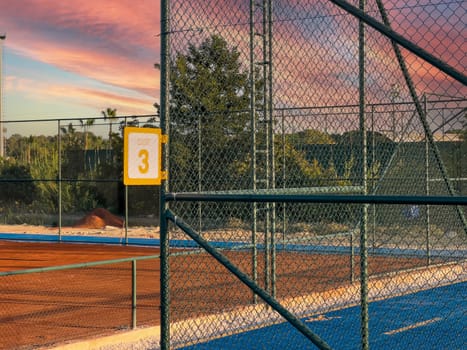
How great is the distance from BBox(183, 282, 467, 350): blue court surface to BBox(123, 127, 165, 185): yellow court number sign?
3.28 m

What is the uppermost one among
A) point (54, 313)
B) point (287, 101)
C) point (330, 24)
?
point (330, 24)

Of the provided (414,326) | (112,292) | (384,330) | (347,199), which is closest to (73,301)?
(112,292)

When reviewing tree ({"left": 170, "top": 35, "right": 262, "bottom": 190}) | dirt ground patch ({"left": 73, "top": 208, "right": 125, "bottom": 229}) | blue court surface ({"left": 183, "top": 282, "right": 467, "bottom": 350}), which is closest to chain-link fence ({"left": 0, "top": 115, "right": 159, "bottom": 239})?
dirt ground patch ({"left": 73, "top": 208, "right": 125, "bottom": 229})

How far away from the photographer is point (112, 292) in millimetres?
13141

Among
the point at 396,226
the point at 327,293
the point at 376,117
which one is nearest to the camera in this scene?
the point at 327,293

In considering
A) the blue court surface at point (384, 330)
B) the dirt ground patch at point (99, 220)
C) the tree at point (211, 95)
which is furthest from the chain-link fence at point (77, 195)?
the blue court surface at point (384, 330)

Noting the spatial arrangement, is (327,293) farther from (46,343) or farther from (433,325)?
(46,343)

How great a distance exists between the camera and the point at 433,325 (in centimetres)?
1029

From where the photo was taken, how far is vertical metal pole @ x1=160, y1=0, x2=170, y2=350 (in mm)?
6007

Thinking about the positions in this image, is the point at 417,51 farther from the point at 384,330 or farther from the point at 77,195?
the point at 77,195

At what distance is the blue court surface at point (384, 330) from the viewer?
29.9 feet

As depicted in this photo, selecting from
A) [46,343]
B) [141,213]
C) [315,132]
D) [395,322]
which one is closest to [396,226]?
[315,132]

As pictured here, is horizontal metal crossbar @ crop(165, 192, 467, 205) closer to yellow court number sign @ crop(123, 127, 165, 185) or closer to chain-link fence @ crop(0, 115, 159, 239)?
yellow court number sign @ crop(123, 127, 165, 185)

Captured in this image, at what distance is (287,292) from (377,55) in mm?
5618
